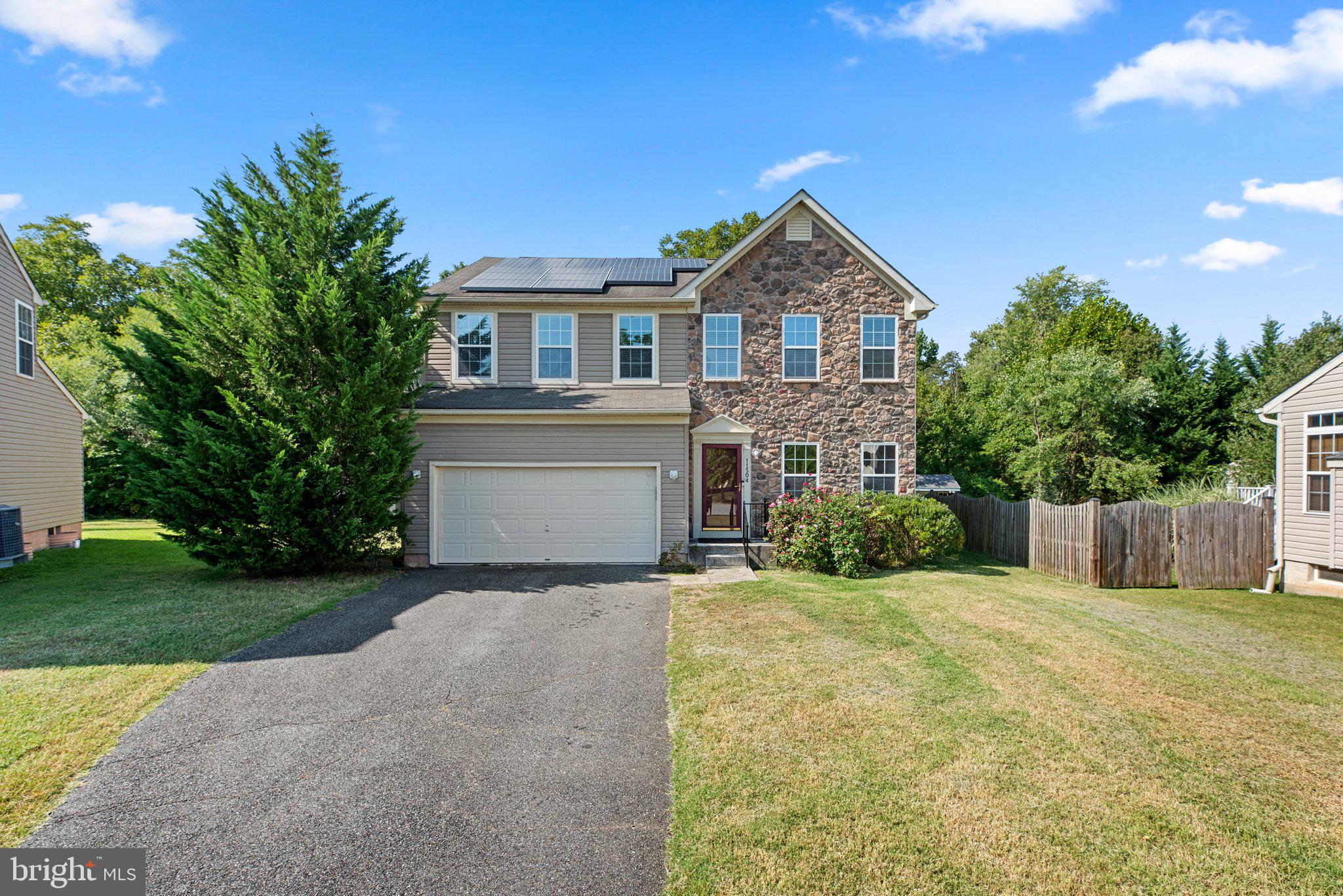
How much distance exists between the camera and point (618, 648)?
7.20m

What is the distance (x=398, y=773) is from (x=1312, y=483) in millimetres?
15150

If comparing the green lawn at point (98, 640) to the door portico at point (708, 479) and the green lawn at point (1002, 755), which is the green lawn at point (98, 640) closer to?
the green lawn at point (1002, 755)

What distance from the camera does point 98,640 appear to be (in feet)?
22.8

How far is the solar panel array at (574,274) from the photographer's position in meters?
14.0

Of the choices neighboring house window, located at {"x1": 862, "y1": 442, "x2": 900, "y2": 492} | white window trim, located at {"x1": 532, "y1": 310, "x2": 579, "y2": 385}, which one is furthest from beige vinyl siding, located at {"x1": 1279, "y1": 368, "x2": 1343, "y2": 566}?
white window trim, located at {"x1": 532, "y1": 310, "x2": 579, "y2": 385}

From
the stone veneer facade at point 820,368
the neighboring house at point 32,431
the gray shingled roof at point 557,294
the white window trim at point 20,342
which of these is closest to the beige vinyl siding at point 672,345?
the stone veneer facade at point 820,368

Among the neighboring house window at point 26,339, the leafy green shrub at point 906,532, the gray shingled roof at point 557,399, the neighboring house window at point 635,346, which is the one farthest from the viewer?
the neighboring house window at point 635,346

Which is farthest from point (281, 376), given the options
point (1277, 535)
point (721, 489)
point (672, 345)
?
point (1277, 535)

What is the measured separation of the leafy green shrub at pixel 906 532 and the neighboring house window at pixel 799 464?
1934 mm

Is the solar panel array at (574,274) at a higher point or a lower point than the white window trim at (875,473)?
higher

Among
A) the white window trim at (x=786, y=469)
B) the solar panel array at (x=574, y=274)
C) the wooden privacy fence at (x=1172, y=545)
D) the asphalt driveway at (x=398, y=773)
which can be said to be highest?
the solar panel array at (x=574, y=274)

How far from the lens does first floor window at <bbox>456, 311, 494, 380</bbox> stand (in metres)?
13.8

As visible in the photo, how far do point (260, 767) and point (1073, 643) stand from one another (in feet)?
27.3

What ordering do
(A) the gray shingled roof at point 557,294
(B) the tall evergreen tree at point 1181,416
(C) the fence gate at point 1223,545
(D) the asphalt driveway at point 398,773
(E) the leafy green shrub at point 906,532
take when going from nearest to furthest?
(D) the asphalt driveway at point 398,773 → (C) the fence gate at point 1223,545 → (E) the leafy green shrub at point 906,532 → (A) the gray shingled roof at point 557,294 → (B) the tall evergreen tree at point 1181,416
